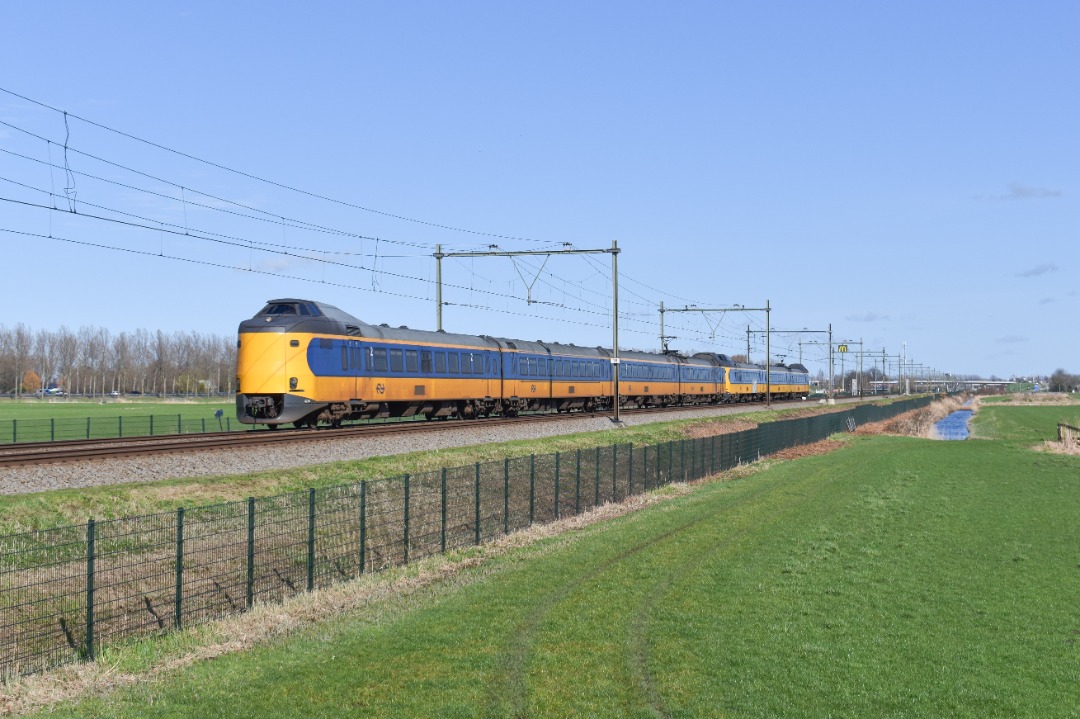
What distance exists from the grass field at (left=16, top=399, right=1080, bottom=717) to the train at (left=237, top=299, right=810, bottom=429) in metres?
15.2

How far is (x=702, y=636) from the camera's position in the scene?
41.8 feet

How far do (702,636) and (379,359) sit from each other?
27963 millimetres

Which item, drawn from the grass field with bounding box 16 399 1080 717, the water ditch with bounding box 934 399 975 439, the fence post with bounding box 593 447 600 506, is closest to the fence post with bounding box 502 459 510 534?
the grass field with bounding box 16 399 1080 717

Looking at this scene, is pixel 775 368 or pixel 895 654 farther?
pixel 775 368

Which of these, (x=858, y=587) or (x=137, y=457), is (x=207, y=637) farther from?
(x=137, y=457)

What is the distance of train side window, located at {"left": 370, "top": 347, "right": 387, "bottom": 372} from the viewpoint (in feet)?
127

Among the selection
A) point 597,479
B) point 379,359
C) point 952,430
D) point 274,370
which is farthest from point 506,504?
point 952,430

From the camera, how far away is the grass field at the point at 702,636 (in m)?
10.3

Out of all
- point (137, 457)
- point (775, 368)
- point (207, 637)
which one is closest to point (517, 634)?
point (207, 637)

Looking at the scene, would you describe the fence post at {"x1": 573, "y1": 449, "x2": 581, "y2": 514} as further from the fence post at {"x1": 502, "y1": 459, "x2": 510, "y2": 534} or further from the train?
the train

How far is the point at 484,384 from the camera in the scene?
161 ft

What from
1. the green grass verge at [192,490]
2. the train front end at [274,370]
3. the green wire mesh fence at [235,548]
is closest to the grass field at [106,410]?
the train front end at [274,370]

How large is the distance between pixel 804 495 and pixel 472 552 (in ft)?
40.0

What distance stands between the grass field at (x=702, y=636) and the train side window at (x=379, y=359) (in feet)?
57.8
